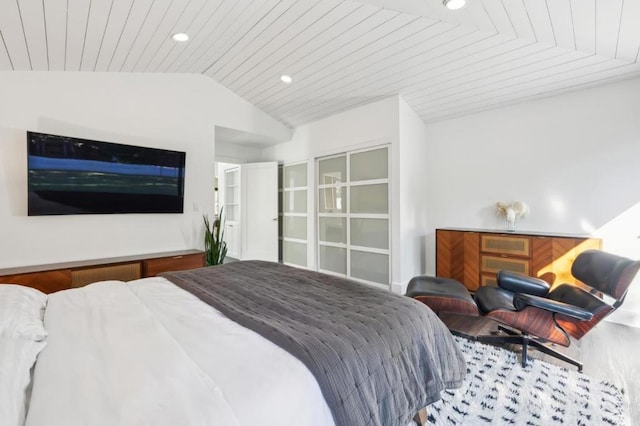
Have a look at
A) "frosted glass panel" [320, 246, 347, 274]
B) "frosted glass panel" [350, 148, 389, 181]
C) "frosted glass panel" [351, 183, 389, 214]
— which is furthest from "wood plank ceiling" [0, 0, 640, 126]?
"frosted glass panel" [320, 246, 347, 274]

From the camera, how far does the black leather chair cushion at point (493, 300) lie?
7.40ft

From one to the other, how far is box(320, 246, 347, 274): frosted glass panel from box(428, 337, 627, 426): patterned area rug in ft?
8.14

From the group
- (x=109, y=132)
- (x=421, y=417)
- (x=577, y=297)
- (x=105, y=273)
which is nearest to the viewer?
(x=421, y=417)

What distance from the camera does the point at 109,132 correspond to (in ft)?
10.5

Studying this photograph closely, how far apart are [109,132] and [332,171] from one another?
9.58 feet

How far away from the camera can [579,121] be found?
3178mm

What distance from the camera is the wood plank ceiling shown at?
210cm

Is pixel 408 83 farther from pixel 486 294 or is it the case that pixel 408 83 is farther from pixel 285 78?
pixel 486 294

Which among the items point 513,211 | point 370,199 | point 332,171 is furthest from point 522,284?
point 332,171

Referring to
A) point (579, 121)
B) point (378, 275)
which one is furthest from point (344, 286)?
point (579, 121)

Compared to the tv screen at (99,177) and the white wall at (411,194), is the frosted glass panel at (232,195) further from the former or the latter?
the white wall at (411,194)

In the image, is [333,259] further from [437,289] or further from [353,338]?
[353,338]

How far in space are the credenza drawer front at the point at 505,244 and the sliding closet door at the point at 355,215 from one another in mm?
1187

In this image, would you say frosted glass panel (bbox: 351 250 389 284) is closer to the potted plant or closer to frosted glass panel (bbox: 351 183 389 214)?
frosted glass panel (bbox: 351 183 389 214)
